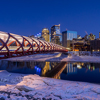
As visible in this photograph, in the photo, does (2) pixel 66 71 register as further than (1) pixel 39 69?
No

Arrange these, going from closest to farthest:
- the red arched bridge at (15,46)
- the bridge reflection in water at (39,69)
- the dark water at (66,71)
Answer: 1. the red arched bridge at (15,46)
2. the dark water at (66,71)
3. the bridge reflection in water at (39,69)

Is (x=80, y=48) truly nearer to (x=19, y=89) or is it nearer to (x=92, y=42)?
(x=92, y=42)

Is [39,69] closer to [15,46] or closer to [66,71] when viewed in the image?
[66,71]

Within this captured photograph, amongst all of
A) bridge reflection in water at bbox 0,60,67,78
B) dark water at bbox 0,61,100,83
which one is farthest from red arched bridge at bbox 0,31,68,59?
dark water at bbox 0,61,100,83

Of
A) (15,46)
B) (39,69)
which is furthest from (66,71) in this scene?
(15,46)

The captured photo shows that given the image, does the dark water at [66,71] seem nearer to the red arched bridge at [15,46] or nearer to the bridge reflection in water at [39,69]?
the bridge reflection in water at [39,69]

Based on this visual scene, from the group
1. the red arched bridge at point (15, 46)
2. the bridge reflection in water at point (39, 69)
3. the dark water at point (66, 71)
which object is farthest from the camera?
the bridge reflection in water at point (39, 69)

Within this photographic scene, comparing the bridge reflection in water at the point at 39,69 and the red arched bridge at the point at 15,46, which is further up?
the red arched bridge at the point at 15,46

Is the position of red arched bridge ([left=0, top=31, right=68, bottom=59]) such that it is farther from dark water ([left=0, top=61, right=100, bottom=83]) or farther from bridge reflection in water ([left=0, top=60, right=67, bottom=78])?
dark water ([left=0, top=61, right=100, bottom=83])

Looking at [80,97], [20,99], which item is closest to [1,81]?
[20,99]

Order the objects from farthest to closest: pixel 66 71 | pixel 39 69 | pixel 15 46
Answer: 1. pixel 39 69
2. pixel 66 71
3. pixel 15 46

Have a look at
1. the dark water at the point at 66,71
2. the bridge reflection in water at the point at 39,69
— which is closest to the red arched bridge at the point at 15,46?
the bridge reflection in water at the point at 39,69

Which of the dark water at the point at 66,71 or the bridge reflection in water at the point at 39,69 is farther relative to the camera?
the bridge reflection in water at the point at 39,69

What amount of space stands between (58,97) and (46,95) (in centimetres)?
134
